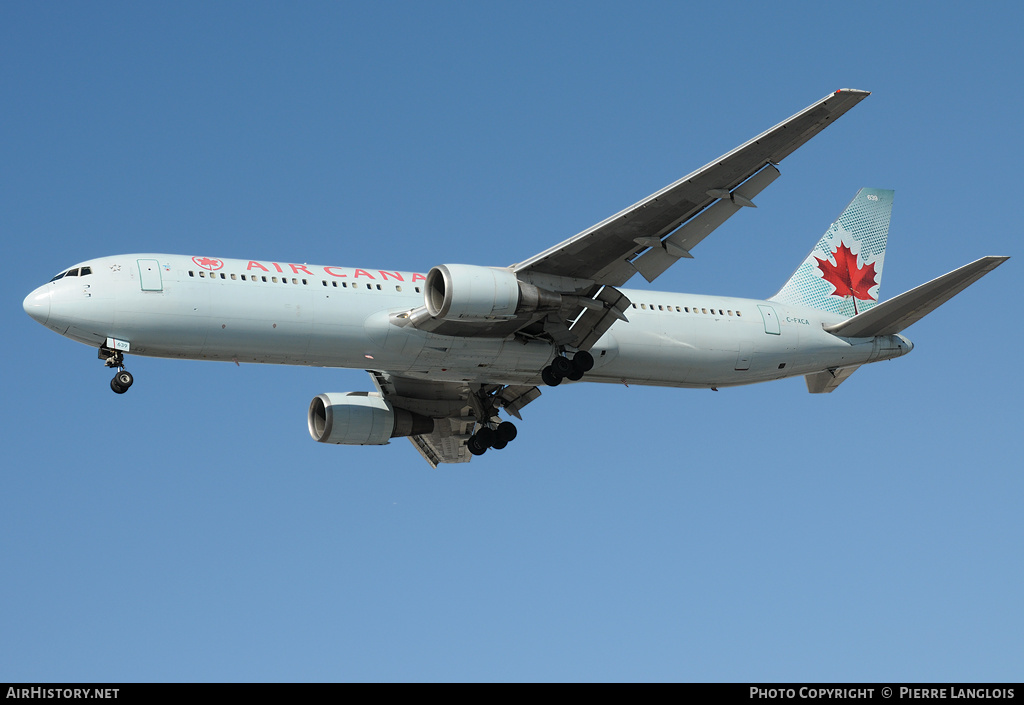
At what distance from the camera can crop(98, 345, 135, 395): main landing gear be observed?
30188mm

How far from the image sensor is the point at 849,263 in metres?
40.8

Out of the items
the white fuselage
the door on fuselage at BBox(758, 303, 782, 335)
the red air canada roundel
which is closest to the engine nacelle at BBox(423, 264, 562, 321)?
the white fuselage

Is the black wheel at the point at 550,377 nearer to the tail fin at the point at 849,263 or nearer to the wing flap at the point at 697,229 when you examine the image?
the wing flap at the point at 697,229

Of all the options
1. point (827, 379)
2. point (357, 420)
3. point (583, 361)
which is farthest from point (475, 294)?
point (827, 379)

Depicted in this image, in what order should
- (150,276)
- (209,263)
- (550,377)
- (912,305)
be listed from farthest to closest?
(912,305) → (550,377) → (209,263) → (150,276)

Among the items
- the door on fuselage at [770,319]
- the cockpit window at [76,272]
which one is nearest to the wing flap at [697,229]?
the door on fuselage at [770,319]

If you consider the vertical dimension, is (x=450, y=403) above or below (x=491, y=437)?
above

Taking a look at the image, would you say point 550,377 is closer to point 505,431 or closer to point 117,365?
point 505,431

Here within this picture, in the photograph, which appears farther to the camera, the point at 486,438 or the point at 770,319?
the point at 486,438

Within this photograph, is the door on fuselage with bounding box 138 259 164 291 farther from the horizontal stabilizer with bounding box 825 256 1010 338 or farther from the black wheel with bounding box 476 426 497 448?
the horizontal stabilizer with bounding box 825 256 1010 338

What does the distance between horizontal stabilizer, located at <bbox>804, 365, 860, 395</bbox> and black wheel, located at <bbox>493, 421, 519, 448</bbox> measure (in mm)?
9401

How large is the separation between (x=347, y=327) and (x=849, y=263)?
18078mm
